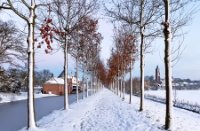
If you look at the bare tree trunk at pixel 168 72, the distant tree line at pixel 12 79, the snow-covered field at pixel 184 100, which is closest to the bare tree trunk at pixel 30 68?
the bare tree trunk at pixel 168 72

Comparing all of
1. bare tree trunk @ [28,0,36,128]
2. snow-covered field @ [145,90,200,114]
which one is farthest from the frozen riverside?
snow-covered field @ [145,90,200,114]

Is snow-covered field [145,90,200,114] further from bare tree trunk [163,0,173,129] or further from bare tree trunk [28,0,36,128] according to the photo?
bare tree trunk [28,0,36,128]

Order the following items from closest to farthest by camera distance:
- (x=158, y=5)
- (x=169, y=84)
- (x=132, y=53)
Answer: (x=169, y=84)
(x=158, y=5)
(x=132, y=53)

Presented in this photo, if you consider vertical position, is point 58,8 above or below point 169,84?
above

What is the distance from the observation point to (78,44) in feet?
129

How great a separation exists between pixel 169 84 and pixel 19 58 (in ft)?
160

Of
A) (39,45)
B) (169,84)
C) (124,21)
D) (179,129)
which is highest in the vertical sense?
(124,21)

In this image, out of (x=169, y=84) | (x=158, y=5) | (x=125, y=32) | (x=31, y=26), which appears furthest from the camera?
(x=125, y=32)

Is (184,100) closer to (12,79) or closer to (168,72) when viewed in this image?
(12,79)

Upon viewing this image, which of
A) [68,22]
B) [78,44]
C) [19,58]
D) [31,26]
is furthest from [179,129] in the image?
[19,58]

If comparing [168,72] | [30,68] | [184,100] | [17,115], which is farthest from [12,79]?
[168,72]

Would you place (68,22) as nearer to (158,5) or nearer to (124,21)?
(124,21)

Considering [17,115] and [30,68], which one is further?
[17,115]

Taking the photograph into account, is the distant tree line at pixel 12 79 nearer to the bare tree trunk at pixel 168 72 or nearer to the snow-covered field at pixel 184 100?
the snow-covered field at pixel 184 100
